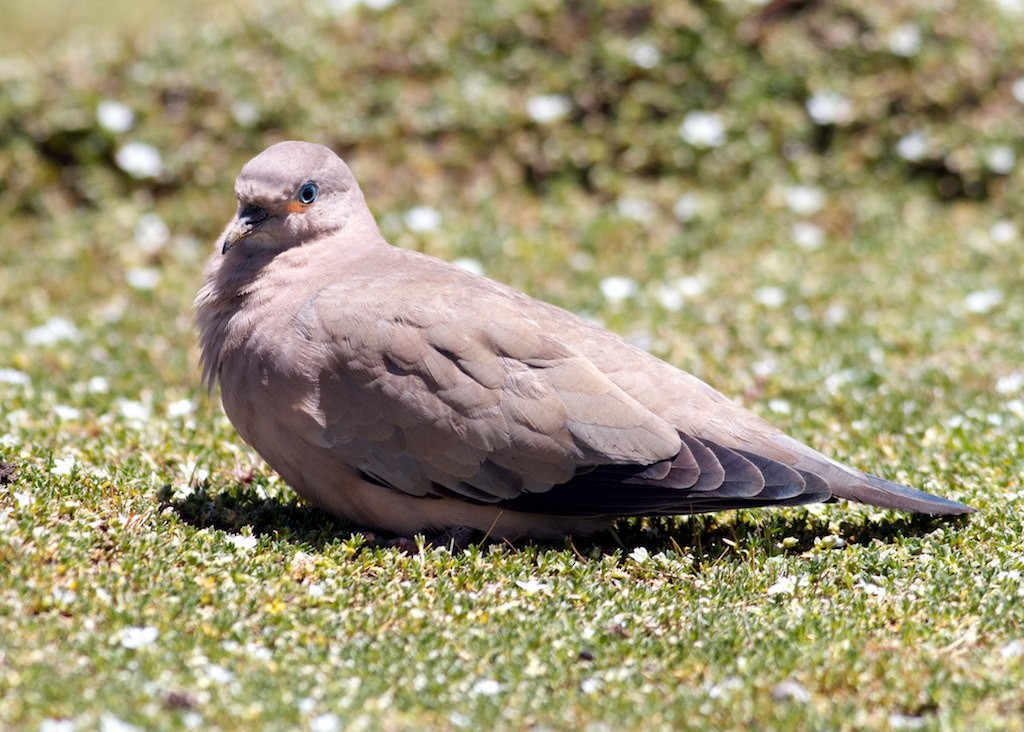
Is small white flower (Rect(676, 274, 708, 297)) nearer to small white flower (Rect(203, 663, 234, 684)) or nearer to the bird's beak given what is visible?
the bird's beak

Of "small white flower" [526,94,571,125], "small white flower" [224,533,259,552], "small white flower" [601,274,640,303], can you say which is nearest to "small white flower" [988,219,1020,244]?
"small white flower" [601,274,640,303]

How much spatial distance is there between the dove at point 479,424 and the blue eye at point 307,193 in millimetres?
426

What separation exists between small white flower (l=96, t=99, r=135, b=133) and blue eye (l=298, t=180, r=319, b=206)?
4.27m

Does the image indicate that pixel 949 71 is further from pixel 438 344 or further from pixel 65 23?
pixel 65 23

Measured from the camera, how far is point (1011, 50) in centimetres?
955

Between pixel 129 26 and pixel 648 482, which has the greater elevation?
pixel 129 26

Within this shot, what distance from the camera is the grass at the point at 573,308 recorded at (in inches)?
155

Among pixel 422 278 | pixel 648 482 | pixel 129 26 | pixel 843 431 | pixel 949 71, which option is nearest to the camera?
pixel 648 482

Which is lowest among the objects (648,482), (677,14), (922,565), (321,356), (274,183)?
(922,565)

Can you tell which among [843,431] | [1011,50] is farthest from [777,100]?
[843,431]

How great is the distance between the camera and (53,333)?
746 cm

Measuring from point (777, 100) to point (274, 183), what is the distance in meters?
5.26

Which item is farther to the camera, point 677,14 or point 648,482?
point 677,14

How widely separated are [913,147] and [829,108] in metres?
0.62
